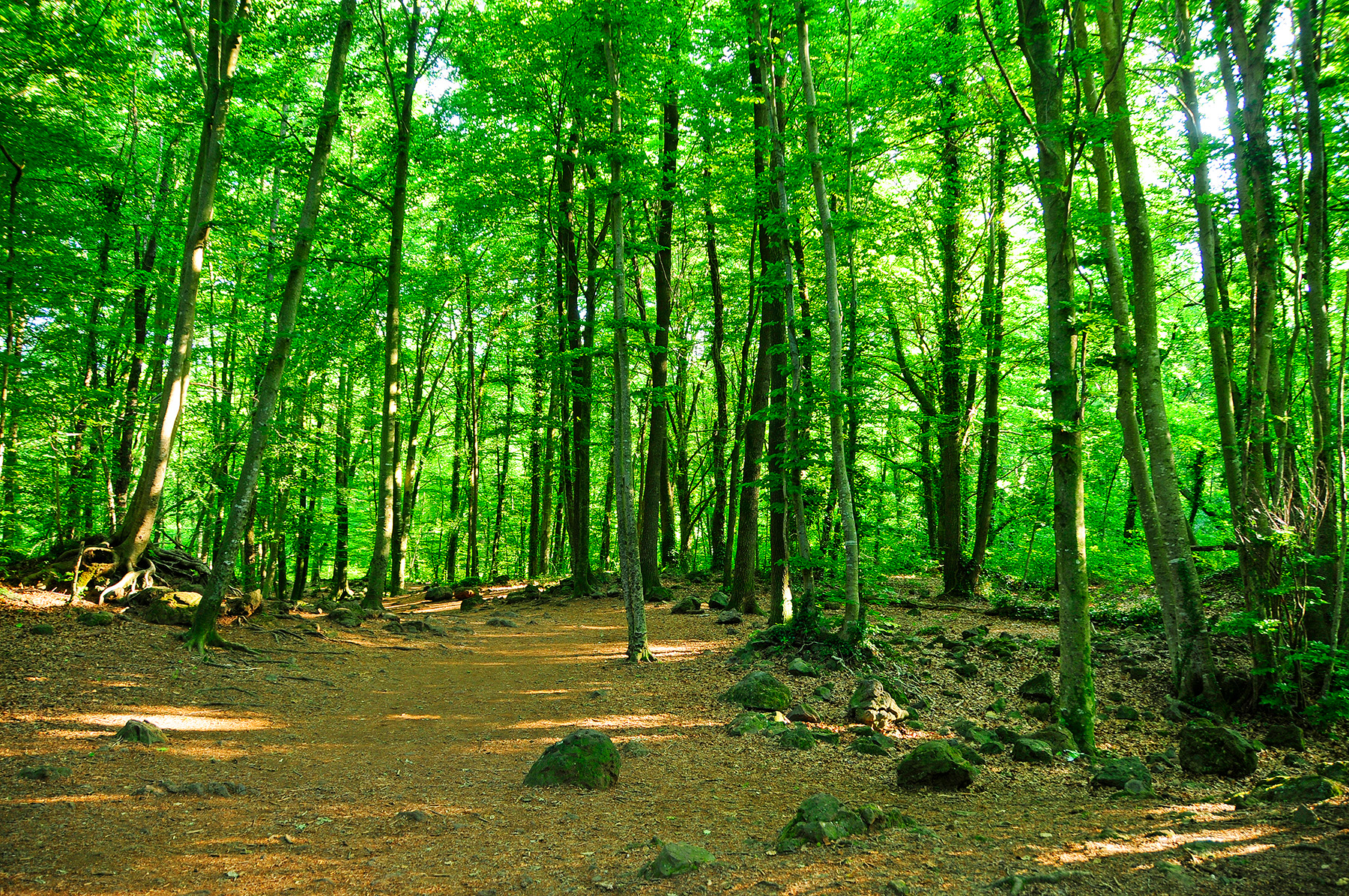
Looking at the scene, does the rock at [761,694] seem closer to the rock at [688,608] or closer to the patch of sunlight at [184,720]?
the patch of sunlight at [184,720]

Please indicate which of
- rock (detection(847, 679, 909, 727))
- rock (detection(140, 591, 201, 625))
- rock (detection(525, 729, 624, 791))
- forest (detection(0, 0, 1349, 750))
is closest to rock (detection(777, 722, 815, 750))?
rock (detection(847, 679, 909, 727))

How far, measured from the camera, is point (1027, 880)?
3.48 meters

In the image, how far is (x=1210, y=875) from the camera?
3.35m

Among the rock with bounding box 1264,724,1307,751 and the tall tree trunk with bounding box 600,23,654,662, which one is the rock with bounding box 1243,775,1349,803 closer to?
the rock with bounding box 1264,724,1307,751

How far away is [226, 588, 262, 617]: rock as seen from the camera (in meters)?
10.2

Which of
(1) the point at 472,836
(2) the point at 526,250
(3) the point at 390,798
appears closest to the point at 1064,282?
(1) the point at 472,836

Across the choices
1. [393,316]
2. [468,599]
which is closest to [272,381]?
[393,316]

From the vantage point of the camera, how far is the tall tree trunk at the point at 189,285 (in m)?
9.22

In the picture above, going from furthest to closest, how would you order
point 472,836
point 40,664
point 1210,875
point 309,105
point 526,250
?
1. point 526,250
2. point 309,105
3. point 40,664
4. point 472,836
5. point 1210,875

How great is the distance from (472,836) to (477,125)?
48.8 ft

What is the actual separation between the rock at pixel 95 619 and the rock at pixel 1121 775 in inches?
419

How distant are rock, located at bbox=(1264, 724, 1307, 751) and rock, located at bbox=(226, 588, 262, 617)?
12798 millimetres

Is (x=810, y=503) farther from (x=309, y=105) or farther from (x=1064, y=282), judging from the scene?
(x=309, y=105)

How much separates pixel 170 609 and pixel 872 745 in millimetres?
8938
